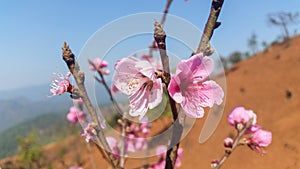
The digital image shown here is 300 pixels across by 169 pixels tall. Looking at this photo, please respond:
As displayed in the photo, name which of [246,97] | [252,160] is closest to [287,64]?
[246,97]

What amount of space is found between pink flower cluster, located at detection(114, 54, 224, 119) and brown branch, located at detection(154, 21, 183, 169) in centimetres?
2

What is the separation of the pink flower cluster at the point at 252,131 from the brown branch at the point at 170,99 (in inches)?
19.1

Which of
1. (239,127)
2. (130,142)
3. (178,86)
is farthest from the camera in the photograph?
(130,142)

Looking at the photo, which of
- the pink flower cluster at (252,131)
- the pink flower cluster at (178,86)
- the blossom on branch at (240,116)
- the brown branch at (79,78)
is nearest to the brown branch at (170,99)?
the pink flower cluster at (178,86)

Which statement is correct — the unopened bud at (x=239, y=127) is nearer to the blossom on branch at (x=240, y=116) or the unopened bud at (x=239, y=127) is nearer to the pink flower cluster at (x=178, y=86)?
the blossom on branch at (x=240, y=116)

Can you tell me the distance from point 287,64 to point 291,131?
6.64 metres

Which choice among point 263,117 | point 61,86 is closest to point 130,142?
point 61,86

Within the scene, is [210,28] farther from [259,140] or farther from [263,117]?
[263,117]

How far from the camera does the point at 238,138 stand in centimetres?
105

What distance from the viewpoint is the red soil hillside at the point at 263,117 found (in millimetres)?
5641

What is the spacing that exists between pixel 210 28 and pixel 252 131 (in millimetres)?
645

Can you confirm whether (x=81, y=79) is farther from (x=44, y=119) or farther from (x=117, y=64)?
(x=44, y=119)

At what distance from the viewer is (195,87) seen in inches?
24.7

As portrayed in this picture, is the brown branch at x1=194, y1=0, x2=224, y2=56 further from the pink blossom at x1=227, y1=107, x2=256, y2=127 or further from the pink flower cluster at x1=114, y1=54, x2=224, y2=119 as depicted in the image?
the pink blossom at x1=227, y1=107, x2=256, y2=127
